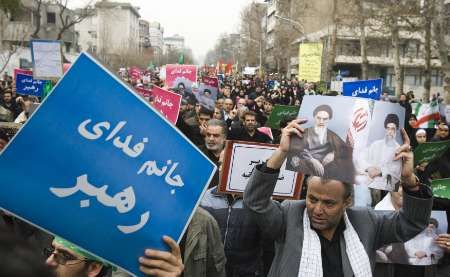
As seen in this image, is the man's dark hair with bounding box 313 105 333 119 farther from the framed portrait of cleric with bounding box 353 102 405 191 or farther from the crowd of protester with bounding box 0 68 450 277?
the crowd of protester with bounding box 0 68 450 277

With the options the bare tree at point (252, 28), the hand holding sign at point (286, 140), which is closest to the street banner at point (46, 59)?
the hand holding sign at point (286, 140)

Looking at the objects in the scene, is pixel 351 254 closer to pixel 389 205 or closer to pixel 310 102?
pixel 310 102

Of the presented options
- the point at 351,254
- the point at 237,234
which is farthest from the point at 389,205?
the point at 351,254

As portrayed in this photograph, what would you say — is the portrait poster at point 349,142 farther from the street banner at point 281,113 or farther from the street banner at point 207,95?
the street banner at point 207,95

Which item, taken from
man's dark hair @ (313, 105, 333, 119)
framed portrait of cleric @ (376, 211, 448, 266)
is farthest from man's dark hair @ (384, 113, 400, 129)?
framed portrait of cleric @ (376, 211, 448, 266)

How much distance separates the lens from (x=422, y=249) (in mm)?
3361

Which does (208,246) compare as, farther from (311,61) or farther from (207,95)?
(311,61)

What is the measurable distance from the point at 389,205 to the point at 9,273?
3.23 metres

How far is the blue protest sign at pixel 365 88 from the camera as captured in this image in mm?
8625

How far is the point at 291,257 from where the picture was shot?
2521 millimetres

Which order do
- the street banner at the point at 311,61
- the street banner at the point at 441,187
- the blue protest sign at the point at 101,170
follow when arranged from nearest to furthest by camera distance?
1. the blue protest sign at the point at 101,170
2. the street banner at the point at 441,187
3. the street banner at the point at 311,61

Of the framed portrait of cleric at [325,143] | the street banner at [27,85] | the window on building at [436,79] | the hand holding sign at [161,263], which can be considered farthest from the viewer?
the window on building at [436,79]

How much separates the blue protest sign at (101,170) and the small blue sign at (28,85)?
422 inches

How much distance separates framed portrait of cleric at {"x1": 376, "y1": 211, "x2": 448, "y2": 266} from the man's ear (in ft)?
6.40
